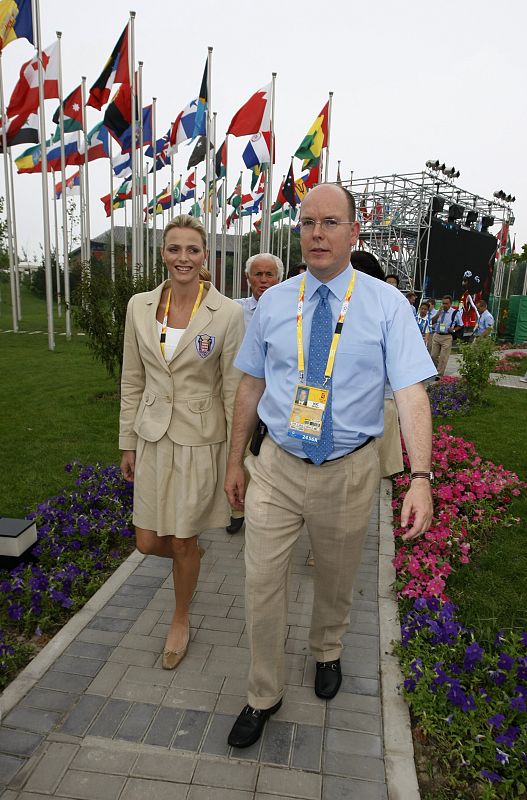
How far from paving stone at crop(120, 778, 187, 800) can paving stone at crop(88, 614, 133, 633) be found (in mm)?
1080

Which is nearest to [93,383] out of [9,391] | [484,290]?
[9,391]

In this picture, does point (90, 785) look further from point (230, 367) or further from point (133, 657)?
point (230, 367)

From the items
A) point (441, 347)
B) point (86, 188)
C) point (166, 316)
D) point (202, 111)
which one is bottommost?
point (441, 347)

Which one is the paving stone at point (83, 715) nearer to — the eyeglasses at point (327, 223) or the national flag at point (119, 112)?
the eyeglasses at point (327, 223)

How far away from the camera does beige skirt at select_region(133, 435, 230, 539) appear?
2.82 m

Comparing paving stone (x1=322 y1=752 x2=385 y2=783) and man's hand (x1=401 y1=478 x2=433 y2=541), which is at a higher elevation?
man's hand (x1=401 y1=478 x2=433 y2=541)

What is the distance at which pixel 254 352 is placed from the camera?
2.53 metres

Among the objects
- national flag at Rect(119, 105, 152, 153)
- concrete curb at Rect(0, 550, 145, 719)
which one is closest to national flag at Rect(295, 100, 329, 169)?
national flag at Rect(119, 105, 152, 153)

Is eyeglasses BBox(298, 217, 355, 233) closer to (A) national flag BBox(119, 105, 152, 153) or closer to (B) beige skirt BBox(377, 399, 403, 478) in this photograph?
(B) beige skirt BBox(377, 399, 403, 478)

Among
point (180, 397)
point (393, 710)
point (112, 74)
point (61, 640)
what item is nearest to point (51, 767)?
point (61, 640)

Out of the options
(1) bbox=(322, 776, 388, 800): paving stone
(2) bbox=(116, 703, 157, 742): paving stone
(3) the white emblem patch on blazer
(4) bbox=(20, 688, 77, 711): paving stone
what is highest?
(3) the white emblem patch on blazer

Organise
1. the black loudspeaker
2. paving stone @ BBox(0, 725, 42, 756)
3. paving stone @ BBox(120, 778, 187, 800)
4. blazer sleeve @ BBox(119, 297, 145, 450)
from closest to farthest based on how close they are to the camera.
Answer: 1. paving stone @ BBox(120, 778, 187, 800)
2. paving stone @ BBox(0, 725, 42, 756)
3. blazer sleeve @ BBox(119, 297, 145, 450)
4. the black loudspeaker

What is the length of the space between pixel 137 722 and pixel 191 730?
25 cm

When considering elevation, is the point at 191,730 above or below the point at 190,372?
below
